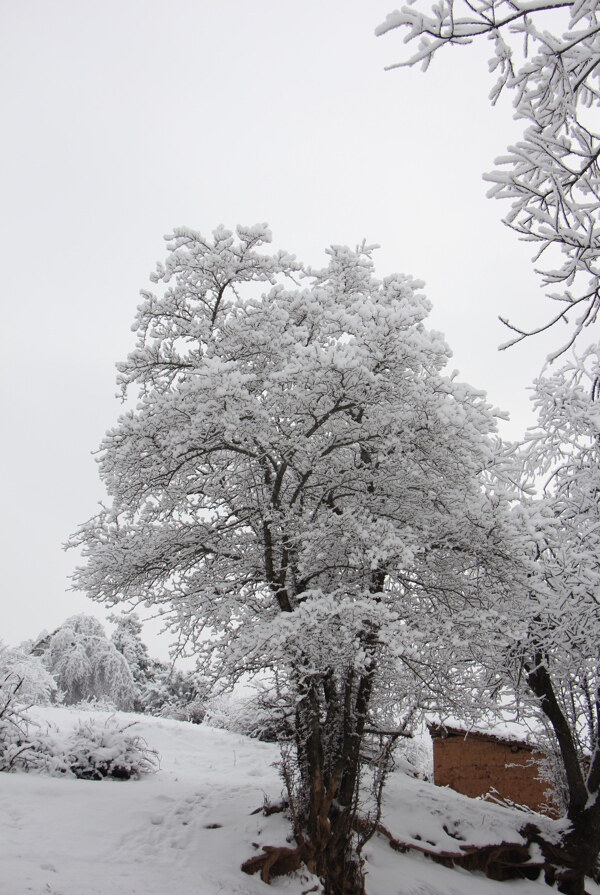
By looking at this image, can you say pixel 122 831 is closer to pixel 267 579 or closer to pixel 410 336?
pixel 267 579

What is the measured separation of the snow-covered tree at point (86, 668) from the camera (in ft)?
74.9

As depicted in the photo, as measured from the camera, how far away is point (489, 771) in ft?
47.6

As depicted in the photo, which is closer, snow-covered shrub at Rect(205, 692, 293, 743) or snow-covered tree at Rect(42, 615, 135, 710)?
snow-covered shrub at Rect(205, 692, 293, 743)

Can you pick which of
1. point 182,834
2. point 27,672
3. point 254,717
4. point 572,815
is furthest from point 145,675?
point 182,834

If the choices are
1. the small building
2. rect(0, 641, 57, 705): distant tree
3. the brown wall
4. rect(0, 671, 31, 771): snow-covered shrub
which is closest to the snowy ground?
rect(0, 671, 31, 771): snow-covered shrub

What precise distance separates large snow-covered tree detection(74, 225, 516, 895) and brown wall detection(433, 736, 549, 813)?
324 inches

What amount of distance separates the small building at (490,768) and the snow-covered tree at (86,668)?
1311cm

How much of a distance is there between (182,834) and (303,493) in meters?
4.05

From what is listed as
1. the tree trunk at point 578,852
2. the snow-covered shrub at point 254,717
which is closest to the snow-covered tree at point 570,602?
the tree trunk at point 578,852

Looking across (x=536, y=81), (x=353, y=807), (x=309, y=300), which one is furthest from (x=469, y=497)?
(x=536, y=81)

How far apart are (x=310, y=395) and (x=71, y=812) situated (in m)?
5.35

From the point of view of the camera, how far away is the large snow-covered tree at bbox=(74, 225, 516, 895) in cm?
612

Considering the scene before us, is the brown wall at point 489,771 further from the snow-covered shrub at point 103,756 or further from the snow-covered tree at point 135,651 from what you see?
the snow-covered tree at point 135,651

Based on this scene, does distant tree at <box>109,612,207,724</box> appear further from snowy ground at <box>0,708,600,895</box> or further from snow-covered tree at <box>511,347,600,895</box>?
snow-covered tree at <box>511,347,600,895</box>
